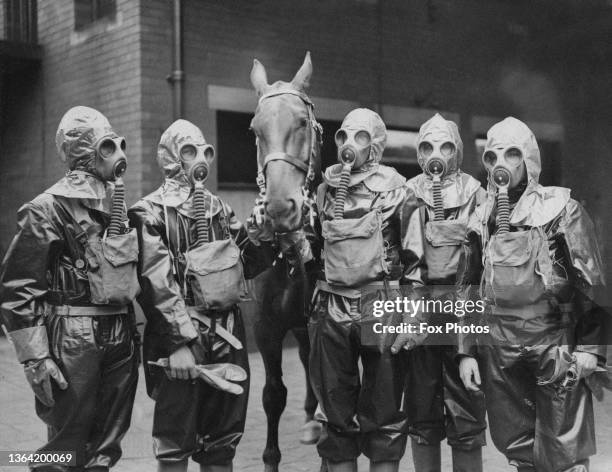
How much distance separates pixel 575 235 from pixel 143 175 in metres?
5.46

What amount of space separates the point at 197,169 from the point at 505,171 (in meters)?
1.59

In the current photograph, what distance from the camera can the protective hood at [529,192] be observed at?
338cm

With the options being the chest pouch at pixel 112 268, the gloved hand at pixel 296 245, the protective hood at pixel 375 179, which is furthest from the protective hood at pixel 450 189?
the chest pouch at pixel 112 268

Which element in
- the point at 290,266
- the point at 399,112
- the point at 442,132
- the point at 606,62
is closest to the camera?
the point at 290,266

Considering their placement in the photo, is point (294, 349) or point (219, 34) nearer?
point (219, 34)

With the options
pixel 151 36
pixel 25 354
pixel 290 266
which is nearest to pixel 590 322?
pixel 290 266

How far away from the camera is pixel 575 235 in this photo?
332 centimetres

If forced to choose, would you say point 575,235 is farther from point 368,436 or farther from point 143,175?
point 143,175

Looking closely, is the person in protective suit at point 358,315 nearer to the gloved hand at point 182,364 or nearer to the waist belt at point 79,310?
the gloved hand at point 182,364

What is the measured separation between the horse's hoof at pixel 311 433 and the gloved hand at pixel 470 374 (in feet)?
7.22

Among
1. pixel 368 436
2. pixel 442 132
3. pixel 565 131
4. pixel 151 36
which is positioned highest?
pixel 151 36

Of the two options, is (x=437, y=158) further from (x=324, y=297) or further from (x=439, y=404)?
(x=439, y=404)

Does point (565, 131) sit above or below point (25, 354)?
above

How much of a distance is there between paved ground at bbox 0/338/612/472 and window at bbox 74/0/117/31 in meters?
4.26
